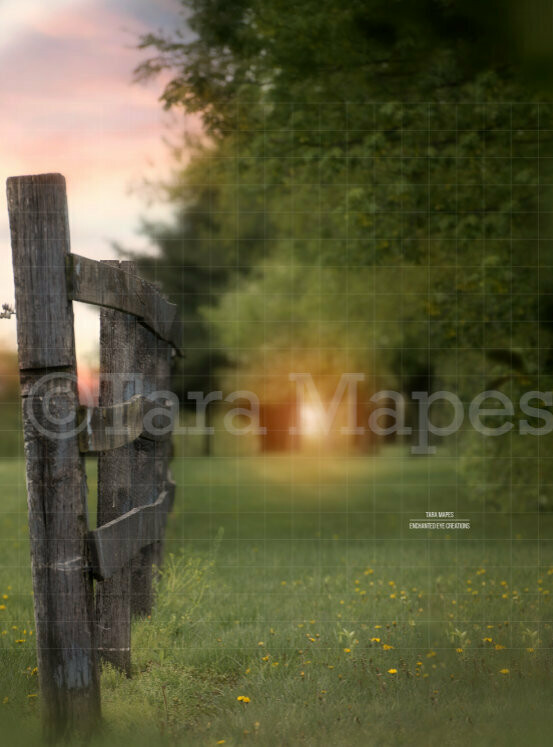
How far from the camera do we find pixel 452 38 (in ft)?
8.31

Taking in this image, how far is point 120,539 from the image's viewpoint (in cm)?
471

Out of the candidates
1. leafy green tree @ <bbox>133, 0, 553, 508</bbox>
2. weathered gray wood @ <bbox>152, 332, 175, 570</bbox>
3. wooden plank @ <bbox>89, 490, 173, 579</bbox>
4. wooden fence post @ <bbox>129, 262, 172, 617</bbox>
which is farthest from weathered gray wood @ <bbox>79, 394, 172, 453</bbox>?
leafy green tree @ <bbox>133, 0, 553, 508</bbox>

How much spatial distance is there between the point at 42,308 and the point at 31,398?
1.52ft

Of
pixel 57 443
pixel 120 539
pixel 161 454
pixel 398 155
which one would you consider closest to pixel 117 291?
pixel 57 443

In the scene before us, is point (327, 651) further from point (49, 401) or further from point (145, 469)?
point (49, 401)

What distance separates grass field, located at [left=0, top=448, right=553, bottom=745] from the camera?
4422mm

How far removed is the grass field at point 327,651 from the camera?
4422 millimetres

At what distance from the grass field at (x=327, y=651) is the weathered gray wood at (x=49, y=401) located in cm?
83

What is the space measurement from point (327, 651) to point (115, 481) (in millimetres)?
1974

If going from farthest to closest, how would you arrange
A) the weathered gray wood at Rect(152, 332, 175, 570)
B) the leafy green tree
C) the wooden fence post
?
the leafy green tree < the weathered gray wood at Rect(152, 332, 175, 570) < the wooden fence post

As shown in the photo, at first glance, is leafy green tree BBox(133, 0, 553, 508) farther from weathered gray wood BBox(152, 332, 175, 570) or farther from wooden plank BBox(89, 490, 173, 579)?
wooden plank BBox(89, 490, 173, 579)

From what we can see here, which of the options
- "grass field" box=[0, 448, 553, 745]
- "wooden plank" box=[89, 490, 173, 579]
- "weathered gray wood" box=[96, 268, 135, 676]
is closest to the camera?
"wooden plank" box=[89, 490, 173, 579]

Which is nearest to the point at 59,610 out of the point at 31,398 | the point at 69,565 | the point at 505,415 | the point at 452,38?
the point at 69,565

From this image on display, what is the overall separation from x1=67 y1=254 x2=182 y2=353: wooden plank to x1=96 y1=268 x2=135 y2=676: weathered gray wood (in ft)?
0.73
